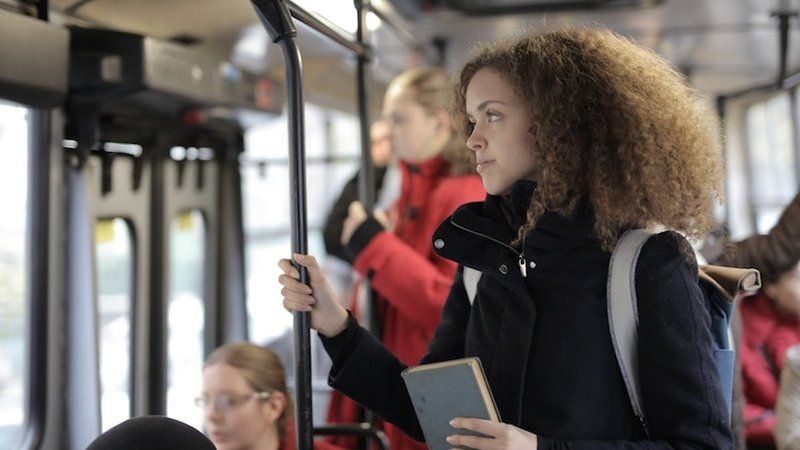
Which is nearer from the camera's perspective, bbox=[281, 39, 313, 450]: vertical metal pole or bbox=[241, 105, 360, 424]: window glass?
bbox=[281, 39, 313, 450]: vertical metal pole

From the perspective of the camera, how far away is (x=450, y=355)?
1.71 metres

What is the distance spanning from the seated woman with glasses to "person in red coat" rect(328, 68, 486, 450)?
1.03ft

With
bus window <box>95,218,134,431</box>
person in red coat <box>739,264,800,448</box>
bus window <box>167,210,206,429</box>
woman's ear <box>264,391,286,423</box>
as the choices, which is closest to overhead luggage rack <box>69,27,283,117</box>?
bus window <box>95,218,134,431</box>

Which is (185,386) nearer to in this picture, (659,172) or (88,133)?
(88,133)

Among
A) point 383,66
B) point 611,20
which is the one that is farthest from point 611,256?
point 383,66

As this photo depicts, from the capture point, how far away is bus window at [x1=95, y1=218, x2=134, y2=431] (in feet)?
11.1

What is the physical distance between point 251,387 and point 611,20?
2.62 meters

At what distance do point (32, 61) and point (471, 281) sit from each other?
1.31 meters

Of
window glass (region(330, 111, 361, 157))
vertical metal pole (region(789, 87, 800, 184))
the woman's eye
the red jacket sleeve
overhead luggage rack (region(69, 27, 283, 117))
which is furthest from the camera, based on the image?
window glass (region(330, 111, 361, 157))

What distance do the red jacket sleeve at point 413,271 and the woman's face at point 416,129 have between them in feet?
0.76

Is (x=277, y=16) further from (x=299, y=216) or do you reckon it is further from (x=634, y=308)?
(x=634, y=308)

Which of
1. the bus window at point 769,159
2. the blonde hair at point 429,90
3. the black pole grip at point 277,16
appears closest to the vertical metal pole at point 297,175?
the black pole grip at point 277,16

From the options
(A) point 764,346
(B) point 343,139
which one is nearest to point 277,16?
(A) point 764,346

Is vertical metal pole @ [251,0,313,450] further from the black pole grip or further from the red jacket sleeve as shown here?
the red jacket sleeve
